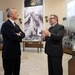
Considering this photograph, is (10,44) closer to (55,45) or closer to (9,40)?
(9,40)

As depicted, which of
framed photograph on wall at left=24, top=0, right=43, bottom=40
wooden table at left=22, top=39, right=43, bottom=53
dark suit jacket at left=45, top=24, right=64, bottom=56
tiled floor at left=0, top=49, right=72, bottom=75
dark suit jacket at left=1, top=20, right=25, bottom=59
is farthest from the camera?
framed photograph on wall at left=24, top=0, right=43, bottom=40

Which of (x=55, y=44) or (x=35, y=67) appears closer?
(x=55, y=44)

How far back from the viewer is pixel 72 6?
9852 millimetres

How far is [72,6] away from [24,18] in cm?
384

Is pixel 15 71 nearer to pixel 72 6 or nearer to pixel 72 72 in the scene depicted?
pixel 72 72

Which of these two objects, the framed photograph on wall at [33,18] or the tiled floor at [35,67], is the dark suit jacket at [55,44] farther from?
the framed photograph on wall at [33,18]

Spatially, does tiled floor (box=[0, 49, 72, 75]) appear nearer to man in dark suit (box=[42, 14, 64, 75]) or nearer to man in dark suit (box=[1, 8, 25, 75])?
man in dark suit (box=[42, 14, 64, 75])

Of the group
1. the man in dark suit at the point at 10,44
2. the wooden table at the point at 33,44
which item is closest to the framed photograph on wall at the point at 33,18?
the wooden table at the point at 33,44

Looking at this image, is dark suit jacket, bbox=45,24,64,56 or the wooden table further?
the wooden table

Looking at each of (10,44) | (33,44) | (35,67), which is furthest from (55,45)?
(33,44)

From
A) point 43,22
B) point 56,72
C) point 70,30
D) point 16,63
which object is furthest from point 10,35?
point 43,22

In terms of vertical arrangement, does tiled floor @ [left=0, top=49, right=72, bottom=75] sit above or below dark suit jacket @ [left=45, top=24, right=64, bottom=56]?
below

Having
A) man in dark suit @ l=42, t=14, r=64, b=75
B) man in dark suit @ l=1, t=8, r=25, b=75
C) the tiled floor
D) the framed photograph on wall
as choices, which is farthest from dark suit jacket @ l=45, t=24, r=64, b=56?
the framed photograph on wall

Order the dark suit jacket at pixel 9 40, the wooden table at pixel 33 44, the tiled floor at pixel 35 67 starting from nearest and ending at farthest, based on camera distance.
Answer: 1. the dark suit jacket at pixel 9 40
2. the tiled floor at pixel 35 67
3. the wooden table at pixel 33 44
